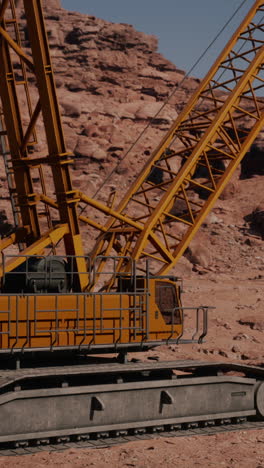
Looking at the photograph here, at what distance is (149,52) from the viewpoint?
50062 mm

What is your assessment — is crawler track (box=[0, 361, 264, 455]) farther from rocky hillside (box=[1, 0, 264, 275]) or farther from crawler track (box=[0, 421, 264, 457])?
rocky hillside (box=[1, 0, 264, 275])

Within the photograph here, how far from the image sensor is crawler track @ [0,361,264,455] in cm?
863

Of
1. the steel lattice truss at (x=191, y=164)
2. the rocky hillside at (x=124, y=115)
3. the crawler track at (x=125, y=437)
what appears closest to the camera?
the crawler track at (x=125, y=437)

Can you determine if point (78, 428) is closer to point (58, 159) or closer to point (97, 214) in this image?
point (58, 159)

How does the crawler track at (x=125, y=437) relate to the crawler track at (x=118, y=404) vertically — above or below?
below

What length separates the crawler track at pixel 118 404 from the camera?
28.3 ft

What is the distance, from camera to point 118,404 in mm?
9328

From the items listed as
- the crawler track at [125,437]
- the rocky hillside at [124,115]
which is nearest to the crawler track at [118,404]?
the crawler track at [125,437]

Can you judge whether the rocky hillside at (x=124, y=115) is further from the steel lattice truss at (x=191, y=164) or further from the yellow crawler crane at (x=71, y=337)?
the yellow crawler crane at (x=71, y=337)

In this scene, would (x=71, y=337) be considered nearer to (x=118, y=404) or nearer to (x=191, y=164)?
(x=118, y=404)

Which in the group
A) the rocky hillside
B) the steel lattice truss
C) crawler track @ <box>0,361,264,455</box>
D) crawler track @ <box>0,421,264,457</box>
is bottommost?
crawler track @ <box>0,421,264,457</box>

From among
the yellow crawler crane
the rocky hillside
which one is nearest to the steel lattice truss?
the yellow crawler crane

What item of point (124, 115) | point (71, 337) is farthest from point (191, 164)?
point (124, 115)

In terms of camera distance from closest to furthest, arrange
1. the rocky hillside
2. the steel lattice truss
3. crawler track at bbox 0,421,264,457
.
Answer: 1. crawler track at bbox 0,421,264,457
2. the steel lattice truss
3. the rocky hillside
